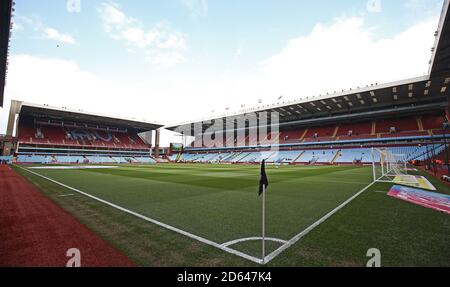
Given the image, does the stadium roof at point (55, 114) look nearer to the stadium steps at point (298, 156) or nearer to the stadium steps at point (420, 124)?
the stadium steps at point (298, 156)

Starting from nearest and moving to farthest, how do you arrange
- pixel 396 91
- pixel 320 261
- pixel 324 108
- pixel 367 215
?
pixel 320 261 < pixel 367 215 < pixel 396 91 < pixel 324 108

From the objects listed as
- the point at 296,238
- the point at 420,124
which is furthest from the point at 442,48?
the point at 420,124

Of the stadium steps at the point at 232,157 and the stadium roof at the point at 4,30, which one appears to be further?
the stadium steps at the point at 232,157

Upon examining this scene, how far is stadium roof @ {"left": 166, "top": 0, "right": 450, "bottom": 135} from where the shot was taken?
1184 inches

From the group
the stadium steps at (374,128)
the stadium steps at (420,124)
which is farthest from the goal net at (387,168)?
the stadium steps at (374,128)

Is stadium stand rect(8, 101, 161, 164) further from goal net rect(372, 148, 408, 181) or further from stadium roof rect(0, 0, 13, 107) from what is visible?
goal net rect(372, 148, 408, 181)

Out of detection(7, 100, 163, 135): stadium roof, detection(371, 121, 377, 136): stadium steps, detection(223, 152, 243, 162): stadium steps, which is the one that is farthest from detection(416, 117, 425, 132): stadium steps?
detection(7, 100, 163, 135): stadium roof

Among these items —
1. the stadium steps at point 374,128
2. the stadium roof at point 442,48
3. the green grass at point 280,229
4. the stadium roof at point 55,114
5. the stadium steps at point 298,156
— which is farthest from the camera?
the stadium steps at point 298,156

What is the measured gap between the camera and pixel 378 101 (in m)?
47.8

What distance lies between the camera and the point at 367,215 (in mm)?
6297

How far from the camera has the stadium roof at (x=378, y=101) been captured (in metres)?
30.1

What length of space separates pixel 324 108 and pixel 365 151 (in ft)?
46.9
